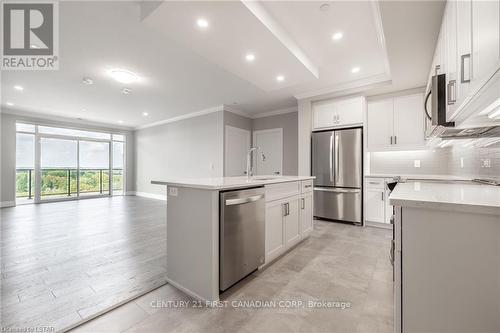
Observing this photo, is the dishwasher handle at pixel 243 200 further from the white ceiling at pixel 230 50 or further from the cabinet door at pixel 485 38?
the white ceiling at pixel 230 50

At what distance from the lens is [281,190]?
251 cm

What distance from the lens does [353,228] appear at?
3785 mm

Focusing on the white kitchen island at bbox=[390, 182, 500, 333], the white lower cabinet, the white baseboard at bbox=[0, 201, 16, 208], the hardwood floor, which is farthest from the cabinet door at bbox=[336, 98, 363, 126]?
the white baseboard at bbox=[0, 201, 16, 208]

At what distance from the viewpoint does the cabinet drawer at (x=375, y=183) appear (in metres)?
3.76

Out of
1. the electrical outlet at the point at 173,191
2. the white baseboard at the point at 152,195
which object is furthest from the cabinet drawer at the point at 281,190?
the white baseboard at the point at 152,195

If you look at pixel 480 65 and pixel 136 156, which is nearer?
pixel 480 65

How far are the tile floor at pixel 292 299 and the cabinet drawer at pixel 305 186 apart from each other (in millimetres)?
867

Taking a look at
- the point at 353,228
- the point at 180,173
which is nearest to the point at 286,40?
the point at 353,228

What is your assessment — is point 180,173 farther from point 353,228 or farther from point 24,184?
point 353,228

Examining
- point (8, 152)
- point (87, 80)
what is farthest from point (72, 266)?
point (8, 152)

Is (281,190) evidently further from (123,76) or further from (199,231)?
(123,76)

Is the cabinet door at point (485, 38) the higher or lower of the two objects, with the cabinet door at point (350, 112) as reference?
lower

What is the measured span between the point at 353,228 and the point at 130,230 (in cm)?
397

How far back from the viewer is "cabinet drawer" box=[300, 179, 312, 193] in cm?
297
